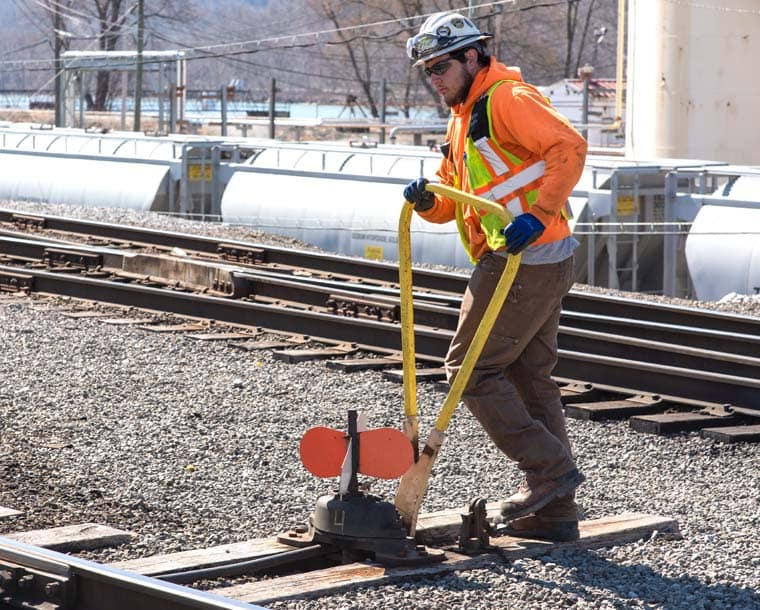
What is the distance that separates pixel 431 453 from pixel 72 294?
850 centimetres

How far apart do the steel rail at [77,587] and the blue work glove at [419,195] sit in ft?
6.16

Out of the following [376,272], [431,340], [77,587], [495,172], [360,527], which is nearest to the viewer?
[77,587]

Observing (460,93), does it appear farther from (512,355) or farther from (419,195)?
(512,355)

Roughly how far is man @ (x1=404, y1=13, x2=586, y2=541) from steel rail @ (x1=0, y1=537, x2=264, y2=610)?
5.21ft

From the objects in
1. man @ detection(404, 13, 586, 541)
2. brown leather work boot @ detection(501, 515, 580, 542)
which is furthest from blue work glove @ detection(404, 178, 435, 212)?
brown leather work boot @ detection(501, 515, 580, 542)

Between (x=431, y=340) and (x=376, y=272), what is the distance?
12.2 ft

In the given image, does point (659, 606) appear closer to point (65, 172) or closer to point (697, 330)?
point (697, 330)

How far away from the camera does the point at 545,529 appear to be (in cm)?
556

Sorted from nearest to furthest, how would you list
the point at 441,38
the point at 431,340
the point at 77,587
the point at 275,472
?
the point at 77,587, the point at 441,38, the point at 275,472, the point at 431,340

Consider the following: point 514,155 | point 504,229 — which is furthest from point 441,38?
point 504,229

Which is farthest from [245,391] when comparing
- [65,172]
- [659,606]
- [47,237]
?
[65,172]

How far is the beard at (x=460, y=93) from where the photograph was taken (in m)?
5.36

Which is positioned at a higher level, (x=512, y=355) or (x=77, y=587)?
(x=512, y=355)

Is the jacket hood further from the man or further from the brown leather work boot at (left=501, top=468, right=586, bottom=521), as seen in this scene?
the brown leather work boot at (left=501, top=468, right=586, bottom=521)
